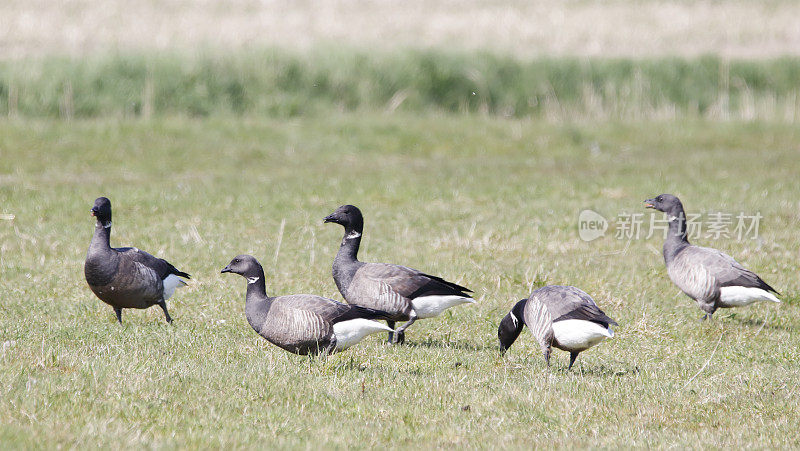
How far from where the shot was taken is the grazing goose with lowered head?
11.6 meters

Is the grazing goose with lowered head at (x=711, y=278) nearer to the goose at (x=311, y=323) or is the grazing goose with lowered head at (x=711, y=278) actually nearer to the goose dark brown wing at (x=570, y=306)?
the goose dark brown wing at (x=570, y=306)

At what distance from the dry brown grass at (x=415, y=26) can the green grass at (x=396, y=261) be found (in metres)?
7.14

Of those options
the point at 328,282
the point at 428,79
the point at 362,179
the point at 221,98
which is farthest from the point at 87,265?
the point at 428,79

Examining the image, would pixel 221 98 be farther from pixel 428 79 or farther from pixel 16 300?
pixel 16 300

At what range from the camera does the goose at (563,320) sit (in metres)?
8.84

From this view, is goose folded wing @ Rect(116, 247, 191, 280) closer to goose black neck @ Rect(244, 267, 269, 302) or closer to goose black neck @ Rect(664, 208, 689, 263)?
goose black neck @ Rect(244, 267, 269, 302)

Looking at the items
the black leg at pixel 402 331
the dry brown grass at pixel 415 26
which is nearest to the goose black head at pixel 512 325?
the black leg at pixel 402 331

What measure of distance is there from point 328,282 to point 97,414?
21.3ft

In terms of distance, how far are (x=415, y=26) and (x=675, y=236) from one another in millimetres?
30265

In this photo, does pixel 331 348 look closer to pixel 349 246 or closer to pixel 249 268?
→ pixel 249 268

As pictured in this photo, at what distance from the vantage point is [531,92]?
104ft

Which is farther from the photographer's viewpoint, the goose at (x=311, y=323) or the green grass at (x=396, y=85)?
the green grass at (x=396, y=85)

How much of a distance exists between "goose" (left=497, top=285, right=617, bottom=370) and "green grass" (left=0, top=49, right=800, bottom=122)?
66.5ft

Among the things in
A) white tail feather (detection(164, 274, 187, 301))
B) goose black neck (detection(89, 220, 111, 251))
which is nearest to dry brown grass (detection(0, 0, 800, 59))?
goose black neck (detection(89, 220, 111, 251))
